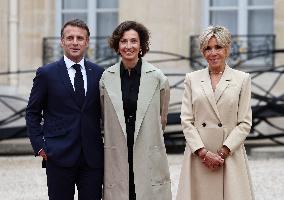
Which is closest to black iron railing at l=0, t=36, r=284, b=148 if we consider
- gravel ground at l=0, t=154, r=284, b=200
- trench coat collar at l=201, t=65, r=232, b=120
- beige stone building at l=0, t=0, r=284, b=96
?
beige stone building at l=0, t=0, r=284, b=96

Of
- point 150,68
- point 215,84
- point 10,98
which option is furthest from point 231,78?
point 10,98

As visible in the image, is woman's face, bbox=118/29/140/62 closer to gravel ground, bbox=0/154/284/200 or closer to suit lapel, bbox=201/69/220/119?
suit lapel, bbox=201/69/220/119

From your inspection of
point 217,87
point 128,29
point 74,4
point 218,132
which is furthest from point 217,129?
point 74,4

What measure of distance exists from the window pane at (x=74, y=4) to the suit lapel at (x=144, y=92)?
8.79 m

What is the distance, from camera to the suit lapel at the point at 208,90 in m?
4.12

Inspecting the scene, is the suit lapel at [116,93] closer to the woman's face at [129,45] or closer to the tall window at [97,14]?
the woman's face at [129,45]

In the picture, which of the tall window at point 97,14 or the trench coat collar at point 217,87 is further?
the tall window at point 97,14

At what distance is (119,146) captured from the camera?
4.05m

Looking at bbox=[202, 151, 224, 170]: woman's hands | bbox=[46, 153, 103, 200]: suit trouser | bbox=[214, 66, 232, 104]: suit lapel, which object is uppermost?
bbox=[214, 66, 232, 104]: suit lapel

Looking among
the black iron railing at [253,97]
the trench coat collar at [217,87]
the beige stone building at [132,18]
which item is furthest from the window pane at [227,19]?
the trench coat collar at [217,87]

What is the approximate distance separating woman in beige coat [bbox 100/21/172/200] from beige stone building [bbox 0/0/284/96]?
7572mm

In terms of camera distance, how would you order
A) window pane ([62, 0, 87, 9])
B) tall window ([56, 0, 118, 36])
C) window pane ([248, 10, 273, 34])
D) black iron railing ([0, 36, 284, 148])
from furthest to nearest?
window pane ([62, 0, 87, 9]), tall window ([56, 0, 118, 36]), window pane ([248, 10, 273, 34]), black iron railing ([0, 36, 284, 148])

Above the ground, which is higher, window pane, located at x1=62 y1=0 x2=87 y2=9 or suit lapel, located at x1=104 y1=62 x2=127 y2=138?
window pane, located at x1=62 y1=0 x2=87 y2=9

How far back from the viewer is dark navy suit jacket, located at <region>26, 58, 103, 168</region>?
4059 millimetres
